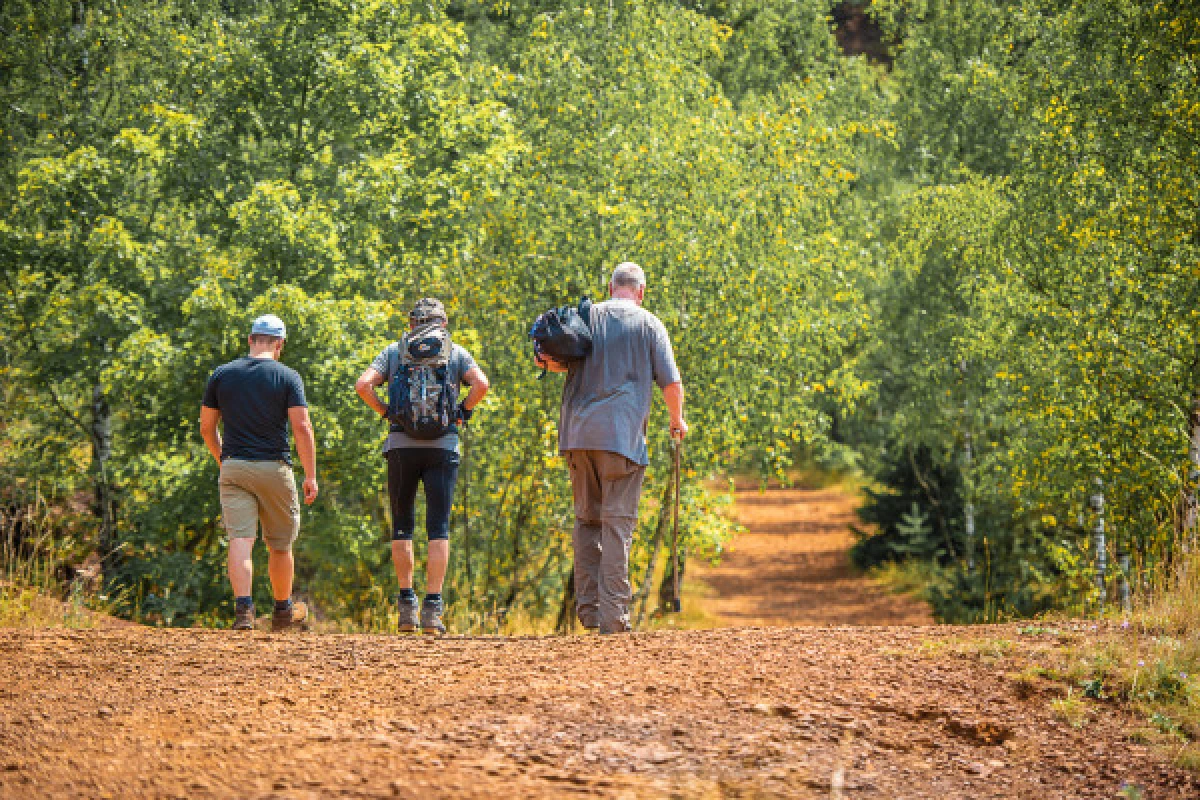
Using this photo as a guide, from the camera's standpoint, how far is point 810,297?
1452 centimetres

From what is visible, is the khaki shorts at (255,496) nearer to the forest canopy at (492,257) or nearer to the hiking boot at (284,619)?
the hiking boot at (284,619)

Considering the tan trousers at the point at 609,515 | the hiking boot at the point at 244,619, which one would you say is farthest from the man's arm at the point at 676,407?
the hiking boot at the point at 244,619

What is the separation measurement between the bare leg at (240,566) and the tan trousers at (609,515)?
2048 millimetres

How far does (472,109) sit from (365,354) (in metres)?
3.33

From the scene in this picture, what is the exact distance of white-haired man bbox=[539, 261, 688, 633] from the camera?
6.68m

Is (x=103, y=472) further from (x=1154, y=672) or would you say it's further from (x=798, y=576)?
(x=798, y=576)

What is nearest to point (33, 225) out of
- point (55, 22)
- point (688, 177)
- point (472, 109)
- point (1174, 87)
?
point (55, 22)

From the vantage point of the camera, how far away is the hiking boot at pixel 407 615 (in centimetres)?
757

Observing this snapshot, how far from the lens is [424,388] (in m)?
7.09

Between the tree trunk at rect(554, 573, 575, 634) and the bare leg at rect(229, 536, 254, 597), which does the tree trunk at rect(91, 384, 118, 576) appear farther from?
the bare leg at rect(229, 536, 254, 597)

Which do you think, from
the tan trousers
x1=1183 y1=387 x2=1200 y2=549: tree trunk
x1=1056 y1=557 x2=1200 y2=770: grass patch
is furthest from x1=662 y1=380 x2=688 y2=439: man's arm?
x1=1183 y1=387 x2=1200 y2=549: tree trunk

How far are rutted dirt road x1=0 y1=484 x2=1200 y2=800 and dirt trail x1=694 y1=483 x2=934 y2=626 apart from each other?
10888mm

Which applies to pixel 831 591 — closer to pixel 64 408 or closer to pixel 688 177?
pixel 688 177

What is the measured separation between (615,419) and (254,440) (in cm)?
220
